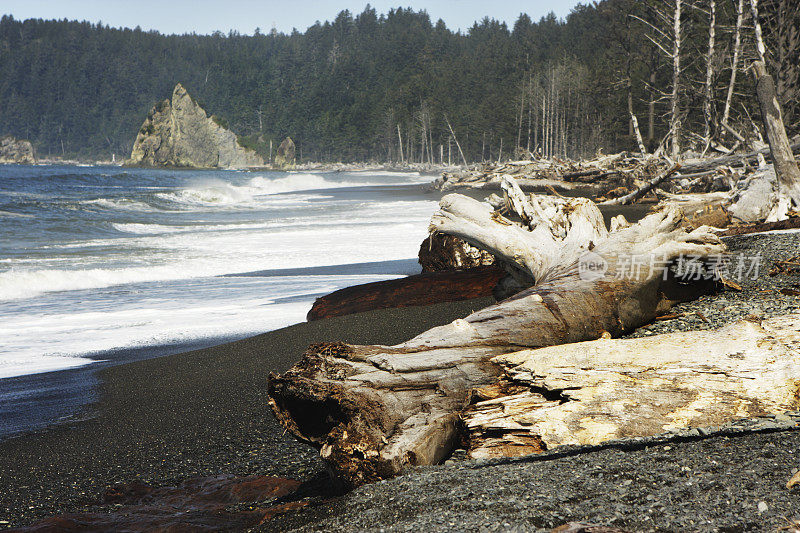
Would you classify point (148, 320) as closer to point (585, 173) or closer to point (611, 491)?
point (611, 491)

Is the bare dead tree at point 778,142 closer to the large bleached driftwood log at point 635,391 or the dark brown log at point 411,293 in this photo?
the dark brown log at point 411,293

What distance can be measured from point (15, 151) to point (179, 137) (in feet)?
136

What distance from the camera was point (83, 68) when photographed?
183750mm

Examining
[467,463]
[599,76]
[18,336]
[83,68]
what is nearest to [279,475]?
[467,463]

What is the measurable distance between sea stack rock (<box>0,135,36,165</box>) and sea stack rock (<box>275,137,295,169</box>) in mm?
54775

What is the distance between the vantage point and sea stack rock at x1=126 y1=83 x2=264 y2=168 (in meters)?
118

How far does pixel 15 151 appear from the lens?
426 ft

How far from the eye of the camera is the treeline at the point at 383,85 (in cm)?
4850

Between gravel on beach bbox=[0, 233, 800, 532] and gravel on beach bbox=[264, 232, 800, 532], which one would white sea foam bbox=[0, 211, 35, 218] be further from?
gravel on beach bbox=[264, 232, 800, 532]

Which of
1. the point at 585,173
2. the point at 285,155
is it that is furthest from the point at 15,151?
the point at 585,173

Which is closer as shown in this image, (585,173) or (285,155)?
(585,173)

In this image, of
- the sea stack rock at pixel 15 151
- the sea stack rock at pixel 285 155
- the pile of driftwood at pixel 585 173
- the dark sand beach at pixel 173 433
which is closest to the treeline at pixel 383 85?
the pile of driftwood at pixel 585 173

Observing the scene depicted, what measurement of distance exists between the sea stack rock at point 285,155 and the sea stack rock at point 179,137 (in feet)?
39.8

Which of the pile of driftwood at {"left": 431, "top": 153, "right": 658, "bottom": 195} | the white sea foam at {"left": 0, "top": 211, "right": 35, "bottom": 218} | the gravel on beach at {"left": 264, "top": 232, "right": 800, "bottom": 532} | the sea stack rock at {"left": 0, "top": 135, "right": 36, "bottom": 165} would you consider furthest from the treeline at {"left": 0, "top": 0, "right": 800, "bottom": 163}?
the sea stack rock at {"left": 0, "top": 135, "right": 36, "bottom": 165}
